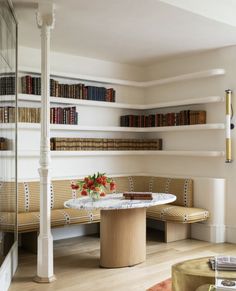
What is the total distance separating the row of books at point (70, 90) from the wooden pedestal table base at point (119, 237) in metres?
1.90

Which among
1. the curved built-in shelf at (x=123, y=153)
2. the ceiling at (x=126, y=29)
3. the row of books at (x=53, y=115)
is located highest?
the ceiling at (x=126, y=29)

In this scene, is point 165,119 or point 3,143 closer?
point 3,143

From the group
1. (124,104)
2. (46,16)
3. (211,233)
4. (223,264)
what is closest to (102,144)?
(124,104)

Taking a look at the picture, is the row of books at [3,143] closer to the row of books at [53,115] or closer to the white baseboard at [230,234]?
the row of books at [53,115]

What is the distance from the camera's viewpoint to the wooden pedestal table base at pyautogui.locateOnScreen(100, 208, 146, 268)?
408 centimetres

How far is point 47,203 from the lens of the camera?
3752mm

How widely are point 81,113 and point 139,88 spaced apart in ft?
3.97

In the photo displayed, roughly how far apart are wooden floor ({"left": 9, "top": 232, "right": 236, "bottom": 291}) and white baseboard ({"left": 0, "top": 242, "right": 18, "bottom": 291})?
72 millimetres

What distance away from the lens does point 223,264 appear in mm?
2881

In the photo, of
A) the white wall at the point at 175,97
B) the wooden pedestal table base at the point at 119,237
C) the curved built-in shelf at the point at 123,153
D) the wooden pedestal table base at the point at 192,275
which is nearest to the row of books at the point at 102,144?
the curved built-in shelf at the point at 123,153

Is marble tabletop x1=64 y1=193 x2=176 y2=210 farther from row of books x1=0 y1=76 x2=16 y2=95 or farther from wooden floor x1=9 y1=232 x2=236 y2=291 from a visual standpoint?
row of books x1=0 y1=76 x2=16 y2=95

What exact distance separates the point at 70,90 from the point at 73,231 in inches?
75.9

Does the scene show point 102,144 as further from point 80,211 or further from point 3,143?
point 3,143

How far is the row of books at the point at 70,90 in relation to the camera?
504cm
